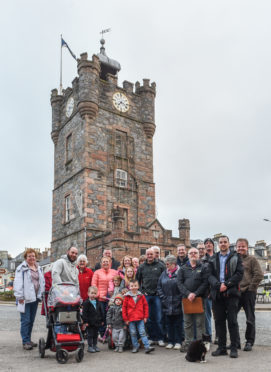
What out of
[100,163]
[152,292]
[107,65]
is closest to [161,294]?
[152,292]

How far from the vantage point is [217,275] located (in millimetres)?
6668

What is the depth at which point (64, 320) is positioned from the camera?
6.38 metres

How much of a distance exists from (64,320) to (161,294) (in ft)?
6.55

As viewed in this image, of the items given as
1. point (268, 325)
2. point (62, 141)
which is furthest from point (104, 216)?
point (268, 325)

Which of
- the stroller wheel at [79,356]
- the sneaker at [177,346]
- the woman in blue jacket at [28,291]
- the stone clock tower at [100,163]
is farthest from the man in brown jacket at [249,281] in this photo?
the stone clock tower at [100,163]

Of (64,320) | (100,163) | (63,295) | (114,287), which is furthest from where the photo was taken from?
(100,163)

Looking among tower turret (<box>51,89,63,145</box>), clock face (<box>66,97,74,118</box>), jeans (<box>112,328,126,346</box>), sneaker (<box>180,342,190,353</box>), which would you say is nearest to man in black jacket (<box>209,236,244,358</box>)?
sneaker (<box>180,342,190,353</box>)

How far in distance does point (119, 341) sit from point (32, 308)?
1822 mm

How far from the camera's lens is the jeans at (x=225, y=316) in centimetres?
642

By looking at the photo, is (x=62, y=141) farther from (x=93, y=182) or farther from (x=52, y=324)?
(x=52, y=324)

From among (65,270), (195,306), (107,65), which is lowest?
(195,306)

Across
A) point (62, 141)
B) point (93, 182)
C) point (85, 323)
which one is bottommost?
point (85, 323)

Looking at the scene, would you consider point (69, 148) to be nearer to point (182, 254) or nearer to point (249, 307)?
point (182, 254)

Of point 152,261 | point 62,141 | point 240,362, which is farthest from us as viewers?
point 62,141
